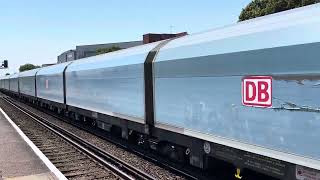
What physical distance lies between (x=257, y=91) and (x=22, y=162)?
7.37 metres

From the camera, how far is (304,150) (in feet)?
19.7

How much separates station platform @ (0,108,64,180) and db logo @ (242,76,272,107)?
470 centimetres

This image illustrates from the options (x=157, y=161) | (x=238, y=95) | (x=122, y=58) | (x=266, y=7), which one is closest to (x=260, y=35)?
(x=238, y=95)

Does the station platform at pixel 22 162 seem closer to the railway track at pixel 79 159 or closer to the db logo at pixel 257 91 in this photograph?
the railway track at pixel 79 159

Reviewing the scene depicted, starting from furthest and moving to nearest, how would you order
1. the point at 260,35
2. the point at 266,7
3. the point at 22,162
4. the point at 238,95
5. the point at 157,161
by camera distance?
the point at 266,7 → the point at 22,162 → the point at 157,161 → the point at 238,95 → the point at 260,35

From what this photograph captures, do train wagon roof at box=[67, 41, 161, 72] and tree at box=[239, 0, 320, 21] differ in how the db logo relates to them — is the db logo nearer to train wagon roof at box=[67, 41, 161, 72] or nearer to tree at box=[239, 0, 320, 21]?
train wagon roof at box=[67, 41, 161, 72]

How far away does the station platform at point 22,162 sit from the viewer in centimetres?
1072

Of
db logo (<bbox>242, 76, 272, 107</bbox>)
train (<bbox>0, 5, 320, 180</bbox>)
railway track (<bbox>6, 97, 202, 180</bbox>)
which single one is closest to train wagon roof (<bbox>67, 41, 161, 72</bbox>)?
train (<bbox>0, 5, 320, 180</bbox>)

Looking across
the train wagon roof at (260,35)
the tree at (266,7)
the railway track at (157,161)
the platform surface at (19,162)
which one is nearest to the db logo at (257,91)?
the train wagon roof at (260,35)

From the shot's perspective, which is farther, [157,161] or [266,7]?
[266,7]

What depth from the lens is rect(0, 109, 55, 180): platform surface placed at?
10.8m

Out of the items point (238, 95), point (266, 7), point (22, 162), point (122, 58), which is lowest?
point (22, 162)

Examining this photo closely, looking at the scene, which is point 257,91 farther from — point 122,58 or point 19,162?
point 122,58

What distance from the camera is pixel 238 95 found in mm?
7387
